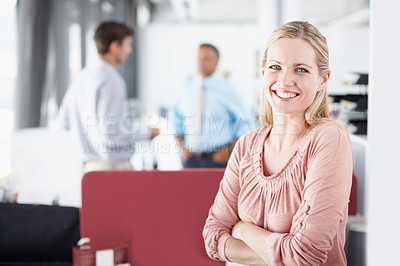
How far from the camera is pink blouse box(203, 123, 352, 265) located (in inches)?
43.6

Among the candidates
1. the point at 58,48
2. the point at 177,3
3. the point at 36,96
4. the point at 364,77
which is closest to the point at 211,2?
the point at 177,3

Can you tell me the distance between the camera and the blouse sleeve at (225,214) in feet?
4.44

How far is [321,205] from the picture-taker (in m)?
1.10

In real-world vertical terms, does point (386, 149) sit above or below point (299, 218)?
above

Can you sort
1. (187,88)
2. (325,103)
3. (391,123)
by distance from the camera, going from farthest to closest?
(187,88) → (325,103) → (391,123)

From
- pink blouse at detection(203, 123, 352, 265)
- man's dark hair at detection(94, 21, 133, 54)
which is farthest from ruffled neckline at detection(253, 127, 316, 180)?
man's dark hair at detection(94, 21, 133, 54)

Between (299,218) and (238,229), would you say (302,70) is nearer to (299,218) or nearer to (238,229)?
(299,218)

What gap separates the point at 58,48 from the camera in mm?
4582

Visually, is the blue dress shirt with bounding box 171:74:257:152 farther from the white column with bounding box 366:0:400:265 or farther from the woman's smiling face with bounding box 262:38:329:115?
the white column with bounding box 366:0:400:265

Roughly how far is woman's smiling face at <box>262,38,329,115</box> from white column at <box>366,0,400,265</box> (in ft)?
1.28

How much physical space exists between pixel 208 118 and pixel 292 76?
2178 millimetres

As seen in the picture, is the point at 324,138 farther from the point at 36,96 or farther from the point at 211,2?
the point at 211,2

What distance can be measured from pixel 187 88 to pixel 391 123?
2.81 m

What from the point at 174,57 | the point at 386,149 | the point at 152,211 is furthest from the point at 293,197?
the point at 174,57
